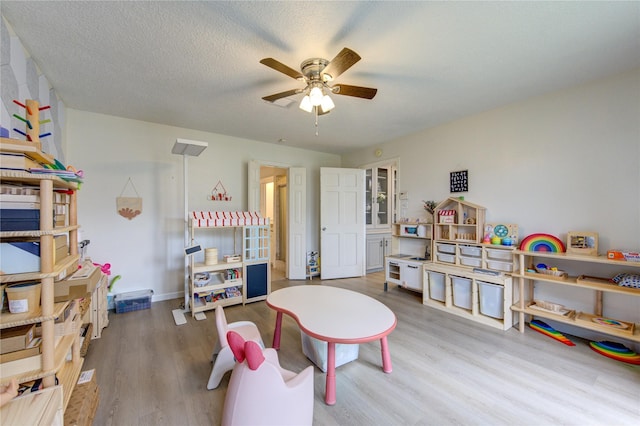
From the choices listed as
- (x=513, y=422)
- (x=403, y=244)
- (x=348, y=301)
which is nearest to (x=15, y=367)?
(x=348, y=301)

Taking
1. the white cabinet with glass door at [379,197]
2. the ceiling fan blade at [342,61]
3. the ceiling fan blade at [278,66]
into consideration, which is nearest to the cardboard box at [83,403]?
the ceiling fan blade at [278,66]

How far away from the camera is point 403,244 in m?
4.28

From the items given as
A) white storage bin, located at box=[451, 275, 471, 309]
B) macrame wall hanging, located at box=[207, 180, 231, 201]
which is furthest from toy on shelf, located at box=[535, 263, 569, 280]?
macrame wall hanging, located at box=[207, 180, 231, 201]

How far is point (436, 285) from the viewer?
343 cm

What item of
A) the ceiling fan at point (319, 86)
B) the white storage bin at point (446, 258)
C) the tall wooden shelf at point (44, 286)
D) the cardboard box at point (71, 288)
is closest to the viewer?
the tall wooden shelf at point (44, 286)

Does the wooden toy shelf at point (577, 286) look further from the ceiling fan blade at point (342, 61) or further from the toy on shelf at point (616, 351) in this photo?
the ceiling fan blade at point (342, 61)

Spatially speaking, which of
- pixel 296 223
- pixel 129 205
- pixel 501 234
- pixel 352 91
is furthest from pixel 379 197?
pixel 129 205

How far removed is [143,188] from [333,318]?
3.28 meters

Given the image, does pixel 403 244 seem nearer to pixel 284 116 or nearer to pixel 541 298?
pixel 541 298

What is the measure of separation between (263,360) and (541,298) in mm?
3189

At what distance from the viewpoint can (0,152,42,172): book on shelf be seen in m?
1.11

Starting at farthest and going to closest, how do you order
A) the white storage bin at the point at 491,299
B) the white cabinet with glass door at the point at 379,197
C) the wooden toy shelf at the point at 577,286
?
the white cabinet with glass door at the point at 379,197 → the white storage bin at the point at 491,299 → the wooden toy shelf at the point at 577,286

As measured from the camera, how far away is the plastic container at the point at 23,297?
1.11 m

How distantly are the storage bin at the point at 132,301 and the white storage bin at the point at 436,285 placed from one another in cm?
384
